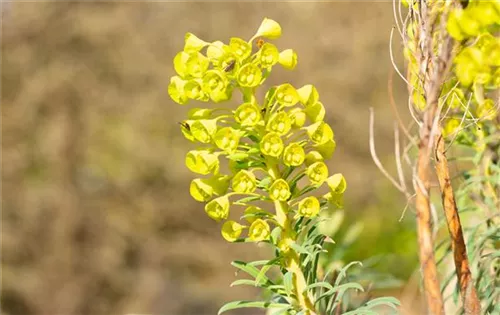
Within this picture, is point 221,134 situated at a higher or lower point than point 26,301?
lower

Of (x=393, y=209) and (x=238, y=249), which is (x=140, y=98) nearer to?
(x=238, y=249)

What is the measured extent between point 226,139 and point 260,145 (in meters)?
0.05

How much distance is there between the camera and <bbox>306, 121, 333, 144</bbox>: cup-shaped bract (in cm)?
90

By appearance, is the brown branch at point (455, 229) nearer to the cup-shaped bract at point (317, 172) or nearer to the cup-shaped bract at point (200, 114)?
the cup-shaped bract at point (317, 172)

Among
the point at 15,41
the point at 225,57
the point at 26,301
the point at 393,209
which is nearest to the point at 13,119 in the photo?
the point at 15,41

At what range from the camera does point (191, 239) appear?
8.07 metres

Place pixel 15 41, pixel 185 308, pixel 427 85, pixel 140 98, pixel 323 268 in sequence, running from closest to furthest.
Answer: pixel 427 85, pixel 323 268, pixel 15 41, pixel 140 98, pixel 185 308

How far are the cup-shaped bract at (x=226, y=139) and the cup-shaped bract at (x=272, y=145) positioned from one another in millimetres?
35

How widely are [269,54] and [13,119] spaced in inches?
249

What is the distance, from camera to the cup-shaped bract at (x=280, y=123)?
34.3 inches

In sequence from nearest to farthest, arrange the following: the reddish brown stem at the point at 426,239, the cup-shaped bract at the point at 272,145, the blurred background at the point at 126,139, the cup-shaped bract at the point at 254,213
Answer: the reddish brown stem at the point at 426,239
the cup-shaped bract at the point at 272,145
the cup-shaped bract at the point at 254,213
the blurred background at the point at 126,139

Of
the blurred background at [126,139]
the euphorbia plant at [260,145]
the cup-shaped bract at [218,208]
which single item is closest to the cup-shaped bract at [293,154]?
the euphorbia plant at [260,145]

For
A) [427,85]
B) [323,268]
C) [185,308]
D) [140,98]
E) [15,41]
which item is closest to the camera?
[427,85]

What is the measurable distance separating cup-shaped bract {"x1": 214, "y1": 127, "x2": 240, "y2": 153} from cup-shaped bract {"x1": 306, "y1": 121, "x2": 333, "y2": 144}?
4.2 inches
